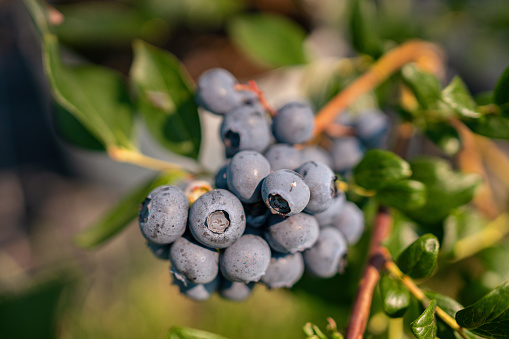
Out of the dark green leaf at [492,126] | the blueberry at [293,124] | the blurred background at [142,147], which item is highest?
the dark green leaf at [492,126]

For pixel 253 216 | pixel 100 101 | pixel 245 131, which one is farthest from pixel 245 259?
pixel 100 101

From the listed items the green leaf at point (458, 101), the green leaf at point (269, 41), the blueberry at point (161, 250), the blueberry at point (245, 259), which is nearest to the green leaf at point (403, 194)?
the green leaf at point (458, 101)

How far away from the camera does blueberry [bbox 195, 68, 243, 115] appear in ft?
2.10

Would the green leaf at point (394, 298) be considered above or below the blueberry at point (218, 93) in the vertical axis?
below

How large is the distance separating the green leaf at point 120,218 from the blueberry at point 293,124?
22 centimetres

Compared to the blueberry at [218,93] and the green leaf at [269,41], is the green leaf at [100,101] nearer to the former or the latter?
the blueberry at [218,93]

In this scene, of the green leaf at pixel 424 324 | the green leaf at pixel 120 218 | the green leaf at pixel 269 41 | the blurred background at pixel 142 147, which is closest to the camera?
the green leaf at pixel 424 324

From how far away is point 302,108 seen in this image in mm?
615

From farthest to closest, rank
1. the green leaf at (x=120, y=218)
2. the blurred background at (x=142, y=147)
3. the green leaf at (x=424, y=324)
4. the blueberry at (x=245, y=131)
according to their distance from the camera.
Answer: the blurred background at (x=142, y=147), the green leaf at (x=120, y=218), the blueberry at (x=245, y=131), the green leaf at (x=424, y=324)

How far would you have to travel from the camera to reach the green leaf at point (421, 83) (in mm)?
669

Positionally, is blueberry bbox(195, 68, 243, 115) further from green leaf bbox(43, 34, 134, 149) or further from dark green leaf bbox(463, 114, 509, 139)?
dark green leaf bbox(463, 114, 509, 139)

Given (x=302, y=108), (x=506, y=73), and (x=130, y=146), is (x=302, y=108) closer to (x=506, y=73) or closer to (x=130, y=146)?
(x=506, y=73)

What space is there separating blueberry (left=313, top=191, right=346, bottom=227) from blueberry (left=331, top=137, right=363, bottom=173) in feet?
0.54

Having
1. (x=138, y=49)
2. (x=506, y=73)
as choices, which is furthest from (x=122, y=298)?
(x=506, y=73)
